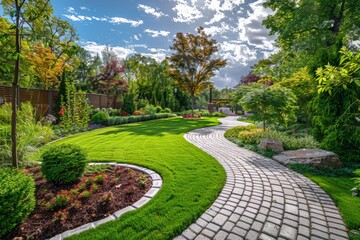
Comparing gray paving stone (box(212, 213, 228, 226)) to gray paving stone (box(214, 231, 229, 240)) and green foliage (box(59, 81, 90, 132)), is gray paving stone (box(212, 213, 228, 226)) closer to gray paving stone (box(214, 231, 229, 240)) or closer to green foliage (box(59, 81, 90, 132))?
gray paving stone (box(214, 231, 229, 240))

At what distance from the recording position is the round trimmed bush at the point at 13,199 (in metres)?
1.93

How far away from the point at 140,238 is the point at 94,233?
542 mm

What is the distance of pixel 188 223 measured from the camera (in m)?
2.35

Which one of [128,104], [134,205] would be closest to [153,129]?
[128,104]

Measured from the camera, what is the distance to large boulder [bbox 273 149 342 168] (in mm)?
4535

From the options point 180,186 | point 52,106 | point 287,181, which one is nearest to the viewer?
point 180,186

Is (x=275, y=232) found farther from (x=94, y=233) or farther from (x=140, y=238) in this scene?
(x=94, y=233)

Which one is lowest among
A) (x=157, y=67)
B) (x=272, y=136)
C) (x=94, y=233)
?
(x=94, y=233)

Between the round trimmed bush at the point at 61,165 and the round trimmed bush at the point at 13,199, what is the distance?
745mm

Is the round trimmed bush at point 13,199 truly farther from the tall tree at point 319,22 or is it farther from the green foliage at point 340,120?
the tall tree at point 319,22

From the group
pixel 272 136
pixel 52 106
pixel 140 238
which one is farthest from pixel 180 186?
pixel 52 106

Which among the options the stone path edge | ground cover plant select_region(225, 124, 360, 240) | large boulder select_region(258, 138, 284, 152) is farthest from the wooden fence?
large boulder select_region(258, 138, 284, 152)

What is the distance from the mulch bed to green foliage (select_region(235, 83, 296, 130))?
5411 millimetres

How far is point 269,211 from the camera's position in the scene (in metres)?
2.61
